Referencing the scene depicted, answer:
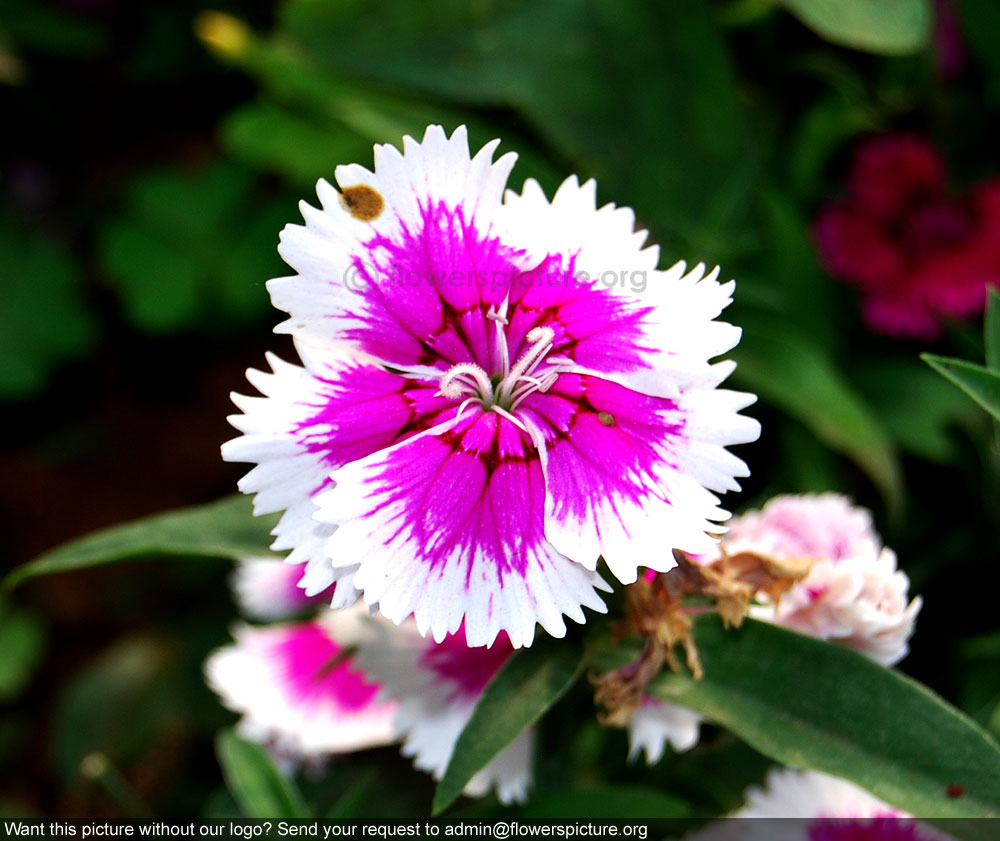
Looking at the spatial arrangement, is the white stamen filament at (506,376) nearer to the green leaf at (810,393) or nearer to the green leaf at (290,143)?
the green leaf at (810,393)

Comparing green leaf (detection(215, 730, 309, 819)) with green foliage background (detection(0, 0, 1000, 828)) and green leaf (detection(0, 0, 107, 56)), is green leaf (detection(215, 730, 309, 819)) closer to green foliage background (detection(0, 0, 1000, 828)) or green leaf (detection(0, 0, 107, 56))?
green foliage background (detection(0, 0, 1000, 828))

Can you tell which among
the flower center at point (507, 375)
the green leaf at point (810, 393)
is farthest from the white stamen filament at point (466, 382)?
the green leaf at point (810, 393)

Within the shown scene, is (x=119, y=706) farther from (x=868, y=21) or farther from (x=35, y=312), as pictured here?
(x=868, y=21)

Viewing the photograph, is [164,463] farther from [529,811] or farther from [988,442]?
[988,442]

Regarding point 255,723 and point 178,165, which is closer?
point 255,723

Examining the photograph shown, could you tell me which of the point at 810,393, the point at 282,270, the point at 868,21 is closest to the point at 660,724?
the point at 810,393

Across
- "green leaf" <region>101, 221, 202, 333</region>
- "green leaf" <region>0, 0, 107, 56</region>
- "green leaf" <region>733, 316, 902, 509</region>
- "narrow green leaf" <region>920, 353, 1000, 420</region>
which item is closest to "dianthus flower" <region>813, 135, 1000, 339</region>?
"green leaf" <region>733, 316, 902, 509</region>

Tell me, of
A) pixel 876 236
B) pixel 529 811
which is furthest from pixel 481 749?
pixel 876 236
